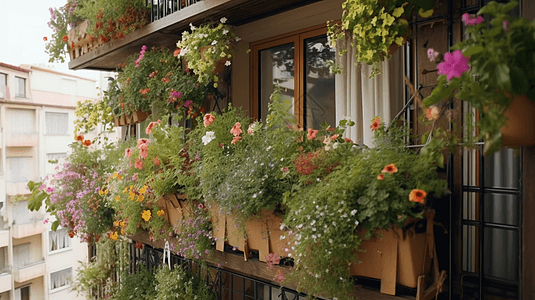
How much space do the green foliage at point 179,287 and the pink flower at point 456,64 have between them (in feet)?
8.68

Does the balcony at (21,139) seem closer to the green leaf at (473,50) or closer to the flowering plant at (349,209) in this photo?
the flowering plant at (349,209)

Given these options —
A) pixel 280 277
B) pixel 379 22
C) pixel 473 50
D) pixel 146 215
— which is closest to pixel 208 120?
pixel 146 215

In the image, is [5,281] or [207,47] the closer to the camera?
[207,47]

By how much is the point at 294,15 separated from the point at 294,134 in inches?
46.7

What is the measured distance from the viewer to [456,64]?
164 centimetres

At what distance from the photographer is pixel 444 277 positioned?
2.14 meters

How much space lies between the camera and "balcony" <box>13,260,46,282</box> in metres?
7.57

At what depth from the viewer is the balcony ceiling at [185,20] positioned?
3182 millimetres

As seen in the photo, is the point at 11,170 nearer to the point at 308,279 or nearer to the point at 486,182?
the point at 308,279

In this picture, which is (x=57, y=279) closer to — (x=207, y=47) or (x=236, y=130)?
(x=207, y=47)

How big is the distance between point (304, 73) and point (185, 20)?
1.06 meters

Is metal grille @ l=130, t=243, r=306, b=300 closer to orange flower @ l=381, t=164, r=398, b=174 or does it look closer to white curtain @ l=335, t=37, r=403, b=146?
white curtain @ l=335, t=37, r=403, b=146

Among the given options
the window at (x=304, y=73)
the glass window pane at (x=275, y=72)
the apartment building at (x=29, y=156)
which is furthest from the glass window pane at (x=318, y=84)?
the apartment building at (x=29, y=156)

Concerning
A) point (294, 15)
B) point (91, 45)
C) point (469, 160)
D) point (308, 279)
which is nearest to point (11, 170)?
point (91, 45)
